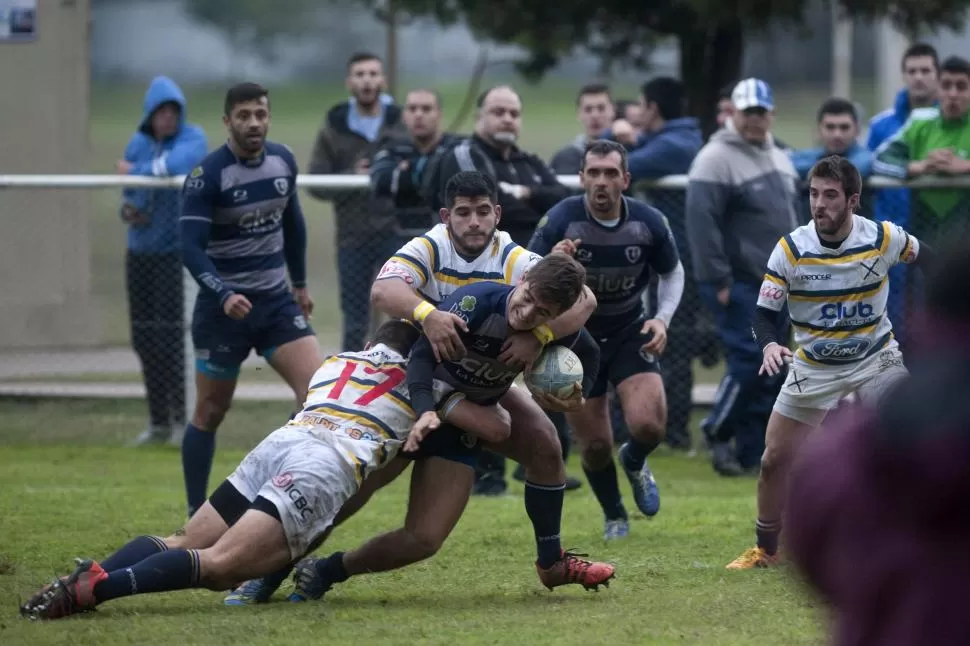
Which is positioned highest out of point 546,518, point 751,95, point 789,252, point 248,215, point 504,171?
point 751,95

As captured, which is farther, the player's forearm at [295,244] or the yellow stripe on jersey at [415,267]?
the player's forearm at [295,244]

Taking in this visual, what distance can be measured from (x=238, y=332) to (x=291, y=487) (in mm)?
2474

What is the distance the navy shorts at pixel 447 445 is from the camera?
6.06 metres

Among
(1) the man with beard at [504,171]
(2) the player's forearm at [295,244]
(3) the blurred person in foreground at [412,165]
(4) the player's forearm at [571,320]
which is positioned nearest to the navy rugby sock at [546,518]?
(4) the player's forearm at [571,320]

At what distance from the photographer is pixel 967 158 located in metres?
10.2

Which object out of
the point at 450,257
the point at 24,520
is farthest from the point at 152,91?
the point at 450,257

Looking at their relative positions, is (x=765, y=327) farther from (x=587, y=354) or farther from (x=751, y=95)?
(x=751, y=95)

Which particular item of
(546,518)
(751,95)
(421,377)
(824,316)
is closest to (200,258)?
(421,377)

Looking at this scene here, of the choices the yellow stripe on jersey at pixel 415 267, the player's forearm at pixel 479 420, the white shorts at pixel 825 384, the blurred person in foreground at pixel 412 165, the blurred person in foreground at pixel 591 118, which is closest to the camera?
the player's forearm at pixel 479 420

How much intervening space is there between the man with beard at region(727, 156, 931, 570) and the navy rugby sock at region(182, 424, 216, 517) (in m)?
2.85

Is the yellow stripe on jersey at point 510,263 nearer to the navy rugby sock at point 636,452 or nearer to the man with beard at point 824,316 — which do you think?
the man with beard at point 824,316

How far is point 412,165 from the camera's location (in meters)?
9.96

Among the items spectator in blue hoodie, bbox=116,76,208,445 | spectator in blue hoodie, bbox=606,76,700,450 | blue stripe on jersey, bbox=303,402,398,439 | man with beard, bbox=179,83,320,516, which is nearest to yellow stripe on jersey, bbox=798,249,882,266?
blue stripe on jersey, bbox=303,402,398,439

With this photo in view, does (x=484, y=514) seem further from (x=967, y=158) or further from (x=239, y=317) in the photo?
(x=967, y=158)
